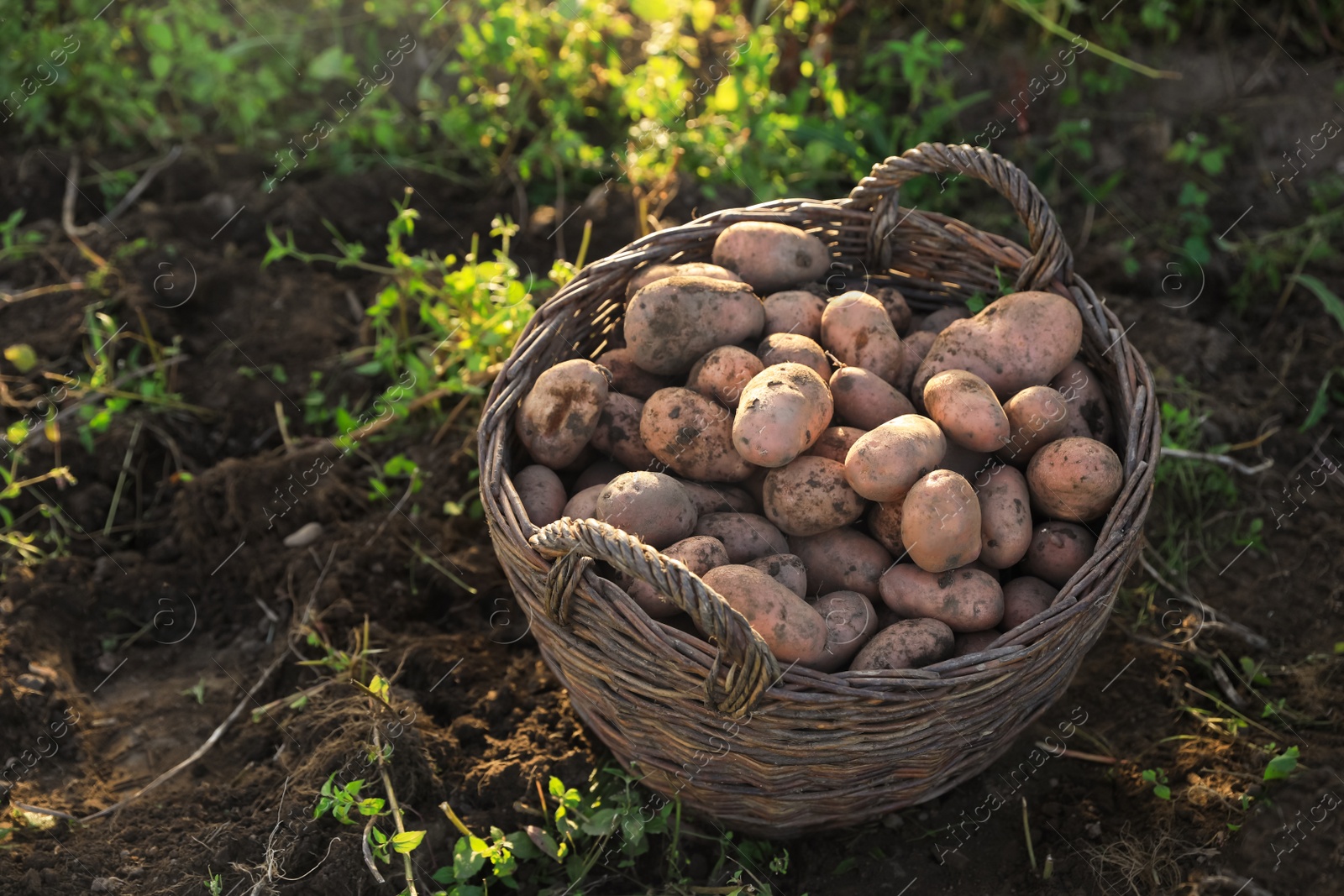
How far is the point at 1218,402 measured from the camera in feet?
8.57

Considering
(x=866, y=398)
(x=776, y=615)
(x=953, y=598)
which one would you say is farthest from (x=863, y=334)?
(x=776, y=615)

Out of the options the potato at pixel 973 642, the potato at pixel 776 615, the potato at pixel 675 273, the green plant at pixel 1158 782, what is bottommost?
the green plant at pixel 1158 782

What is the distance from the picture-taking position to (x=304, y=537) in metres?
2.41

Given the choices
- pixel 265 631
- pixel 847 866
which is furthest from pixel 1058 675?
pixel 265 631

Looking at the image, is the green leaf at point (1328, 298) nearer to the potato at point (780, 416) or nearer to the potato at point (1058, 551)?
the potato at point (1058, 551)

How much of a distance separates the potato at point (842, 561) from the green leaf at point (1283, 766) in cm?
74

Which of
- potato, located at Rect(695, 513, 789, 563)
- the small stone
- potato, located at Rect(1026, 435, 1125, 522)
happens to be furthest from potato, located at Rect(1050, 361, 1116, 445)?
the small stone

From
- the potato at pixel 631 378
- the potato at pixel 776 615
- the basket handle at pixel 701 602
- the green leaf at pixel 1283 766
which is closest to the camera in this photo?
the basket handle at pixel 701 602

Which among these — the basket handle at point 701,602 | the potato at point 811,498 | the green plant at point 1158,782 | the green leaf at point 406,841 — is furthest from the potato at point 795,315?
the green leaf at point 406,841

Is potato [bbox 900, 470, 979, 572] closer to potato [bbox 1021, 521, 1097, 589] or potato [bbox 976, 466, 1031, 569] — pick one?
potato [bbox 976, 466, 1031, 569]

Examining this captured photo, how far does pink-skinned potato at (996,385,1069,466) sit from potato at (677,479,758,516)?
1.58 ft

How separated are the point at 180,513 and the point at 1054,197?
2648 millimetres

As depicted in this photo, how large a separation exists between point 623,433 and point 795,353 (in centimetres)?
37

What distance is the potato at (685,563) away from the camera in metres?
1.65
